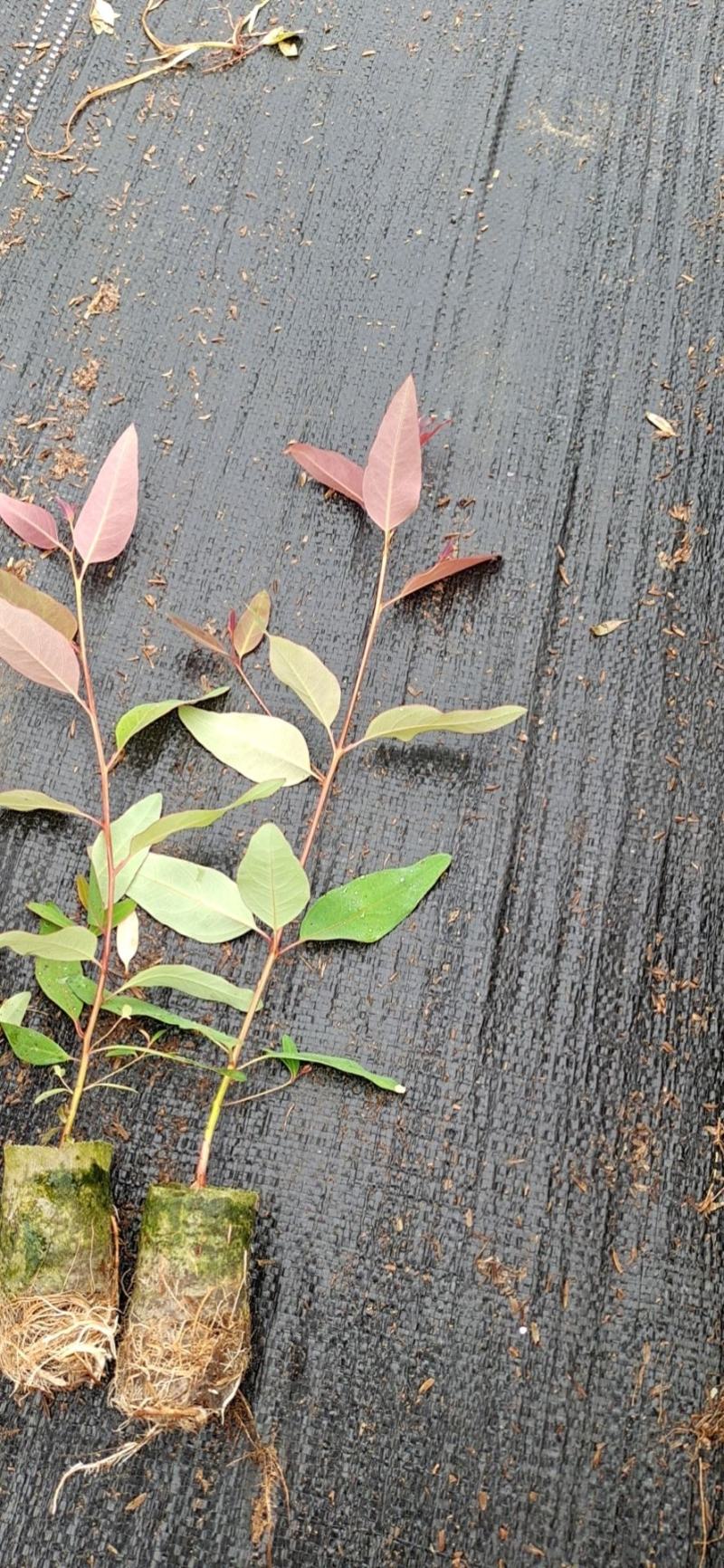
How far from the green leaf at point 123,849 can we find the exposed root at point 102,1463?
0.35 metres

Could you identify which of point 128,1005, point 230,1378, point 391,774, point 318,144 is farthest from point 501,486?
point 230,1378

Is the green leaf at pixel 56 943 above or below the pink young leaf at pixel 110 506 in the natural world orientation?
below

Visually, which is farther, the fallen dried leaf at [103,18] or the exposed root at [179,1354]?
the fallen dried leaf at [103,18]

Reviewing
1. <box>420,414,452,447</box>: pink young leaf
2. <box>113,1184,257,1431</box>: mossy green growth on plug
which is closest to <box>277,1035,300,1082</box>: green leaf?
<box>113,1184,257,1431</box>: mossy green growth on plug

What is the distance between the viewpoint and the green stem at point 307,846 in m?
0.80

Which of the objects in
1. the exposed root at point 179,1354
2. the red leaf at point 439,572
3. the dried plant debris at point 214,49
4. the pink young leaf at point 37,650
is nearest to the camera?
the exposed root at point 179,1354

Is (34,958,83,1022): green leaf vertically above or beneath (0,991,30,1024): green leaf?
beneath

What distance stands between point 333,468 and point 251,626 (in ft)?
0.50

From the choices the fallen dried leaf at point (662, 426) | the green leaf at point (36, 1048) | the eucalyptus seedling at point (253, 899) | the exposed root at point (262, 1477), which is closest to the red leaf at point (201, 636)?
the eucalyptus seedling at point (253, 899)

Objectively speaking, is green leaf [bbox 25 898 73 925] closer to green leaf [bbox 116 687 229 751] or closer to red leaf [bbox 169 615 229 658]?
green leaf [bbox 116 687 229 751]

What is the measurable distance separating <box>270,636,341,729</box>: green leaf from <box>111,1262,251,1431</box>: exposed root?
1.34 ft

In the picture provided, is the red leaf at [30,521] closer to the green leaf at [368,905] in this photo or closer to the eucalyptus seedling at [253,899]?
the eucalyptus seedling at [253,899]

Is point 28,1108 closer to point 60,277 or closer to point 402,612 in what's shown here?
point 402,612

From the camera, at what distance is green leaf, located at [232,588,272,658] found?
96 cm
